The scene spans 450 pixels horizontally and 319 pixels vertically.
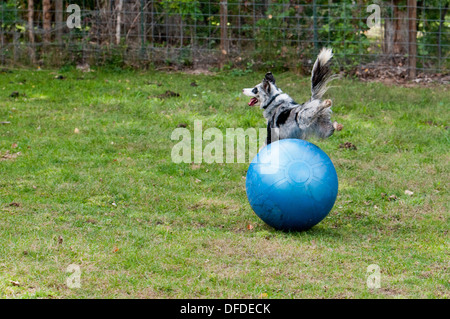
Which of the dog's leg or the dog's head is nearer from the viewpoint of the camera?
the dog's leg

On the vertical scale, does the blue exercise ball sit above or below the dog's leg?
below

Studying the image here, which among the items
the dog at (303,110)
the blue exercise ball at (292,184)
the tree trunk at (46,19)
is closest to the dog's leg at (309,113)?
the dog at (303,110)

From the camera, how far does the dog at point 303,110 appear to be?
7.52m

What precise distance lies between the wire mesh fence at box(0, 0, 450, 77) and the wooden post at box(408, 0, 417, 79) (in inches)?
0.9

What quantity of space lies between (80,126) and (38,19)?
23.0ft

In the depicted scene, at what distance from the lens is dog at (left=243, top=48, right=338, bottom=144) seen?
7523 mm

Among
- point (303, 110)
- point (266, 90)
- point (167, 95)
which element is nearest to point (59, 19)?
point (167, 95)

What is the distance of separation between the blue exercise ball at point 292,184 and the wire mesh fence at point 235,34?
29.3 feet

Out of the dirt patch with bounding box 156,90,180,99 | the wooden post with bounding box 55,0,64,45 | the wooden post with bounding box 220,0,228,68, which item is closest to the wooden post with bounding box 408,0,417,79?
the wooden post with bounding box 220,0,228,68

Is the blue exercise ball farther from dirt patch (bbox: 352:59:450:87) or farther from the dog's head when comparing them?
dirt patch (bbox: 352:59:450:87)

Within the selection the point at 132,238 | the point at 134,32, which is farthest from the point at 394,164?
the point at 134,32

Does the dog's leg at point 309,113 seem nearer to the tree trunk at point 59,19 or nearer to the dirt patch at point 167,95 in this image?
the dirt patch at point 167,95

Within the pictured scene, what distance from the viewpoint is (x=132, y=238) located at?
6430mm

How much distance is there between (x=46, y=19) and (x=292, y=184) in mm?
11593
